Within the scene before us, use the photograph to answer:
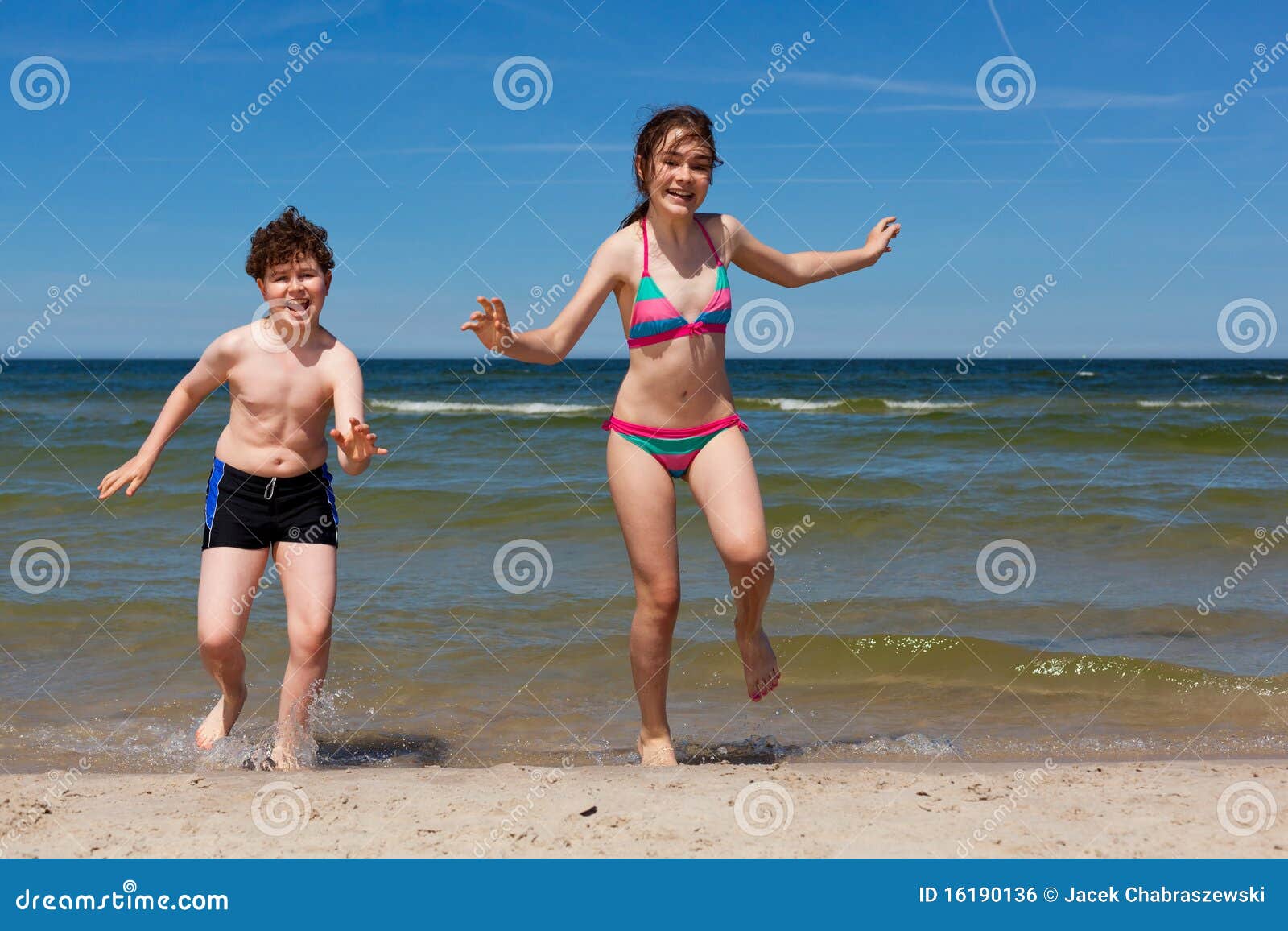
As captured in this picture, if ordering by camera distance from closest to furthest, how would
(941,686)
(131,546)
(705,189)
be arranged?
(705,189), (941,686), (131,546)

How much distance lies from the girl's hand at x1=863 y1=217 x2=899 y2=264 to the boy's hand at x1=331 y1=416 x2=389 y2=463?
2.00 meters

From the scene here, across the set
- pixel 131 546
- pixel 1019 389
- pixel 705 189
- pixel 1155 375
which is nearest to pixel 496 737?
pixel 705 189

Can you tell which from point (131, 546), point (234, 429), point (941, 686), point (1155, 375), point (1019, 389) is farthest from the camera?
point (1155, 375)

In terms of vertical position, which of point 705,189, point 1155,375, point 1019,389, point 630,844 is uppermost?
point 1155,375

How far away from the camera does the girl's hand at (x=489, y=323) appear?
367 cm

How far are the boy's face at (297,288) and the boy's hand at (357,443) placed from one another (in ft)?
2.51

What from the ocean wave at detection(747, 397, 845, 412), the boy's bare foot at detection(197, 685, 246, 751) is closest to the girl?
the boy's bare foot at detection(197, 685, 246, 751)

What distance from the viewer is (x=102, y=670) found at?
597 centimetres

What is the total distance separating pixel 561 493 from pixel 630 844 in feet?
25.9

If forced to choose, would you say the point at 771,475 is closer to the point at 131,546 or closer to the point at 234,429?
the point at 131,546

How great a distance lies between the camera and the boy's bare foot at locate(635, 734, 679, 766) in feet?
14.2

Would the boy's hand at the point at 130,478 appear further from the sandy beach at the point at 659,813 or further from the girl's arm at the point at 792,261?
the girl's arm at the point at 792,261

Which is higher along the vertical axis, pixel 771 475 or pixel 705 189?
pixel 771 475

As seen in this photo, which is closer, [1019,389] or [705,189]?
[705,189]
